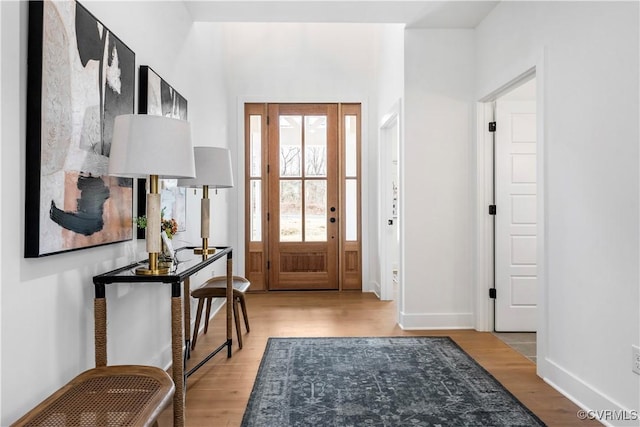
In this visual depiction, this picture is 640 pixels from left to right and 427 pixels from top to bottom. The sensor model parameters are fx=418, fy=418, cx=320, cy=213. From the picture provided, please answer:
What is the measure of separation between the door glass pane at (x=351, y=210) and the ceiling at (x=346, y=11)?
85.9 inches

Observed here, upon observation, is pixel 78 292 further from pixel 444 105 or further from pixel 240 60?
pixel 240 60

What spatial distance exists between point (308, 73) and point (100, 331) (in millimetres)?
4234

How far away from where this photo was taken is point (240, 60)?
5.19m

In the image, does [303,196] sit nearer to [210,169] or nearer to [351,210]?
[351,210]

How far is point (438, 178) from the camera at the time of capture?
3729 mm

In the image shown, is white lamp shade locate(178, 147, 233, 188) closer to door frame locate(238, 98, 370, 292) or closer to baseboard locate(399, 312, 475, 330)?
baseboard locate(399, 312, 475, 330)

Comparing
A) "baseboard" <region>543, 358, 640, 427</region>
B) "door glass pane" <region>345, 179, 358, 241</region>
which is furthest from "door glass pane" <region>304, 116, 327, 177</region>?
"baseboard" <region>543, 358, 640, 427</region>

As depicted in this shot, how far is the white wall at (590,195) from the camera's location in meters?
1.94

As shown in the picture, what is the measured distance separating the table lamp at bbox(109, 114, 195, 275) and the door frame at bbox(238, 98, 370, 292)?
3309mm

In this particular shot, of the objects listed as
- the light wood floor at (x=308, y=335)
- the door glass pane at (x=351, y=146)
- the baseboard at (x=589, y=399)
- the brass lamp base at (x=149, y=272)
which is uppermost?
the door glass pane at (x=351, y=146)

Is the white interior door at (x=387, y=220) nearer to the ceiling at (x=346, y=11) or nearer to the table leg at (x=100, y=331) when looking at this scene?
the ceiling at (x=346, y=11)

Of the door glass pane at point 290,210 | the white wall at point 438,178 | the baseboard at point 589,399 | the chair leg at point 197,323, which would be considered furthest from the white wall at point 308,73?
the baseboard at point 589,399

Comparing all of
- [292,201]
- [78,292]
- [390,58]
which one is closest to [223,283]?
[78,292]

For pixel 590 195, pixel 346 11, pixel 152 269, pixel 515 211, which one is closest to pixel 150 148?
pixel 152 269
